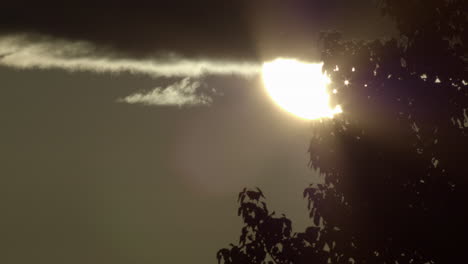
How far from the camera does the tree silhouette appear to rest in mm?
18141

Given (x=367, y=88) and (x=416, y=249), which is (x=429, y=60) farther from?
(x=416, y=249)

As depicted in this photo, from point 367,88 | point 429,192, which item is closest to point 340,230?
point 429,192

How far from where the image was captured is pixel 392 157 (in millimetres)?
18812

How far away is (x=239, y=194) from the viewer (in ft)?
64.0

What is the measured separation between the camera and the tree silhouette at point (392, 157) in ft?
59.5

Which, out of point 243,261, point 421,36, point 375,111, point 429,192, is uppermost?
point 421,36

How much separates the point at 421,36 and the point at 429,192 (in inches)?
151

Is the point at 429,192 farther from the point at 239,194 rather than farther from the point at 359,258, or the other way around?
the point at 239,194

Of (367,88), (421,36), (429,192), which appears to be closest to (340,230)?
(429,192)

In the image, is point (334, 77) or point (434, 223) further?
point (334, 77)

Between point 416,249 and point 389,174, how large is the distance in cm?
178

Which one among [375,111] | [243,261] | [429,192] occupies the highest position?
[375,111]

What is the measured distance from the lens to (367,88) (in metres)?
19.4

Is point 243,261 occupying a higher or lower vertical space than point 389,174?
lower
